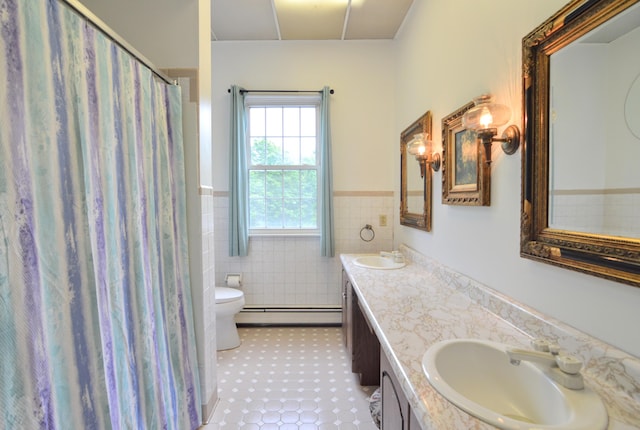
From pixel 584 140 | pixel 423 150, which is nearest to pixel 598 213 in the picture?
pixel 584 140

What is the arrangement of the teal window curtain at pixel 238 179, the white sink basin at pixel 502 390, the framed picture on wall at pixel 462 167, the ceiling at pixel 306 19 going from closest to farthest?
the white sink basin at pixel 502 390 < the framed picture on wall at pixel 462 167 < the ceiling at pixel 306 19 < the teal window curtain at pixel 238 179

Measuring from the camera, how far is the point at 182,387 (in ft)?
4.81

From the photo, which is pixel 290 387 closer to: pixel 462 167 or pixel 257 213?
pixel 257 213

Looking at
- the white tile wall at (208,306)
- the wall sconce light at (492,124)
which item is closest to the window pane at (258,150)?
the white tile wall at (208,306)

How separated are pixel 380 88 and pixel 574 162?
2.27m

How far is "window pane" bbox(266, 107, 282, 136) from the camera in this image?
2.93m

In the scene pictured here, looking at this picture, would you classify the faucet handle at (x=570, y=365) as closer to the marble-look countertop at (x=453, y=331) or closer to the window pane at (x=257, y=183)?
the marble-look countertop at (x=453, y=331)

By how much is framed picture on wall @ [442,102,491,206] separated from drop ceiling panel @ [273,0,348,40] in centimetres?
140

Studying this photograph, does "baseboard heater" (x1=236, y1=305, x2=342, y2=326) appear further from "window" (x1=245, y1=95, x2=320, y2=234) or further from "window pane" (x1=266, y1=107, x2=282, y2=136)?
"window pane" (x1=266, y1=107, x2=282, y2=136)

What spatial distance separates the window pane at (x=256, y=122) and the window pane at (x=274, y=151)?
4.9 inches

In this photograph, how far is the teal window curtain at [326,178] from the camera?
2779 mm

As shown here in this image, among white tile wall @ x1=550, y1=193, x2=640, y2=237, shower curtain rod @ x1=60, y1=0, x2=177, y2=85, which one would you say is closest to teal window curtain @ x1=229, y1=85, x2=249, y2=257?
shower curtain rod @ x1=60, y1=0, x2=177, y2=85

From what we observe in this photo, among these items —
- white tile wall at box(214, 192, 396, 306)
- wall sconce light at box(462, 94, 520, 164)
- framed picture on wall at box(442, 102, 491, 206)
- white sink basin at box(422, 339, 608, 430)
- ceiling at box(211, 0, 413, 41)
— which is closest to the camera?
white sink basin at box(422, 339, 608, 430)

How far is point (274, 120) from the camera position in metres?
2.93
